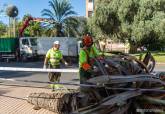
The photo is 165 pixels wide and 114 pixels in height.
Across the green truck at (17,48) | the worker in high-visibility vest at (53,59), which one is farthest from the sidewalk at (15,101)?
the green truck at (17,48)

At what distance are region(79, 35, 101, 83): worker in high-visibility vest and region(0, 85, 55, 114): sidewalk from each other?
1251mm

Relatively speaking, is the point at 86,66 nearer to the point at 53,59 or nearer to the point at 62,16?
the point at 53,59

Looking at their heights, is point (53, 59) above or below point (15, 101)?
above

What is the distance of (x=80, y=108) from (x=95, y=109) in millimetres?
432

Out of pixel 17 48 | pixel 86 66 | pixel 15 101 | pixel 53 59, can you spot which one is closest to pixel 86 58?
pixel 86 66

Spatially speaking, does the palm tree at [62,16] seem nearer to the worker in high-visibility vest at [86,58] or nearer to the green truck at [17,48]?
the green truck at [17,48]

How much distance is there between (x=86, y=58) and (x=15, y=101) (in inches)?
119

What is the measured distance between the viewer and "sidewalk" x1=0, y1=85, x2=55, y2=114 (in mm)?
9773

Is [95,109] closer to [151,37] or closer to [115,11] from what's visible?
[151,37]

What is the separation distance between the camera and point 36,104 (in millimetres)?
10016

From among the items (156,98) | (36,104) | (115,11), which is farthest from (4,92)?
(115,11)

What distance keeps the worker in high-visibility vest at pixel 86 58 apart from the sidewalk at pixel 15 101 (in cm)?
125

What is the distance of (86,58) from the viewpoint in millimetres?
9211

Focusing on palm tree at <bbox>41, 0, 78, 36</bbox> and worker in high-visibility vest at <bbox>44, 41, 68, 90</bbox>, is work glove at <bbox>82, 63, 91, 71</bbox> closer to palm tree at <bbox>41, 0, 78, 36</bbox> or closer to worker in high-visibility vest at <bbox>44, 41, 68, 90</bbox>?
worker in high-visibility vest at <bbox>44, 41, 68, 90</bbox>
